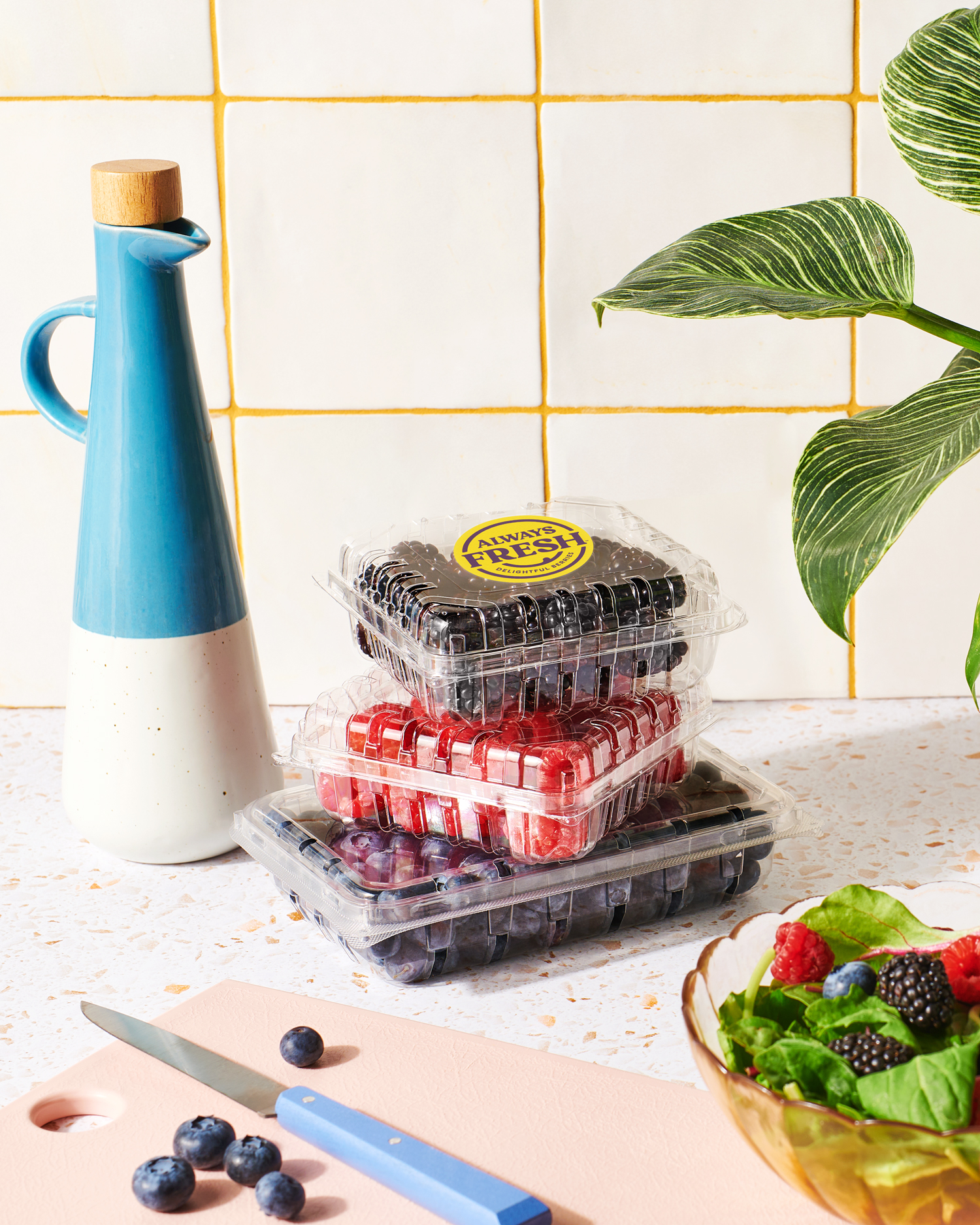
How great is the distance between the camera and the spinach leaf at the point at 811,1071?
45 centimetres

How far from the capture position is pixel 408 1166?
506mm

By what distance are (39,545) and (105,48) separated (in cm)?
38

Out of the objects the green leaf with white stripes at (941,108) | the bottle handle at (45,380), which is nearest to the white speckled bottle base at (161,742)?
the bottle handle at (45,380)

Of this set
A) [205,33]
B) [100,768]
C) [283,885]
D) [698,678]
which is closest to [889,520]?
[698,678]

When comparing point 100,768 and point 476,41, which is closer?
point 100,768

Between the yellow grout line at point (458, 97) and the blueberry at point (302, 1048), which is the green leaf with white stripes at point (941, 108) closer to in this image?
the yellow grout line at point (458, 97)

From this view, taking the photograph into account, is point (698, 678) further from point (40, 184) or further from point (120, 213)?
point (40, 184)

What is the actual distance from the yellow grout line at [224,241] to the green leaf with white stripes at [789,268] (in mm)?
410

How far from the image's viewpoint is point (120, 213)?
0.71 metres

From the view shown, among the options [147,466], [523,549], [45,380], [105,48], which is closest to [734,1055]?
[523,549]

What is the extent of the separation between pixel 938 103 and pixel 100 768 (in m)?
0.60

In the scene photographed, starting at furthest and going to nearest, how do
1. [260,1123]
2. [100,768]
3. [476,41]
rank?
[476,41]
[100,768]
[260,1123]

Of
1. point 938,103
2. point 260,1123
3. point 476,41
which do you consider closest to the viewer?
point 260,1123

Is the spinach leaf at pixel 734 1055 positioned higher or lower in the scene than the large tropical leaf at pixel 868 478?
lower
